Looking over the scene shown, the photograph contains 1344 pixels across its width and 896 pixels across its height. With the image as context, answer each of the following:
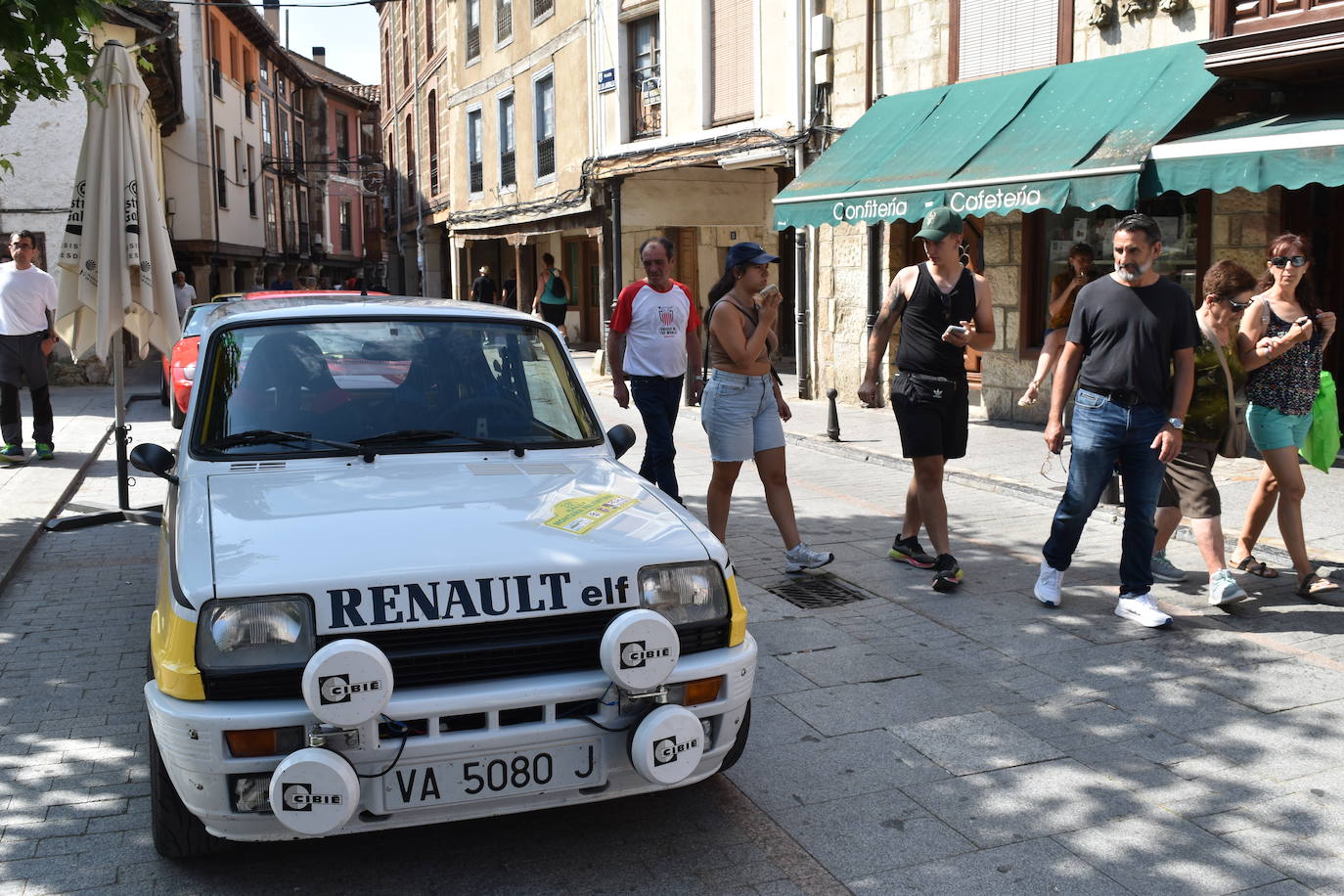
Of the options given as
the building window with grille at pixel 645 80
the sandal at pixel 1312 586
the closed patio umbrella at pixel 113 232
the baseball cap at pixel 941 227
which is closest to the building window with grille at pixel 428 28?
the building window with grille at pixel 645 80

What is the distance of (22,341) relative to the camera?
10766 mm

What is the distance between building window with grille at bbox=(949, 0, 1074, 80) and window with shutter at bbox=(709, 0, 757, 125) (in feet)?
13.5

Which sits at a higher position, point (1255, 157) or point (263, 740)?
point (1255, 157)

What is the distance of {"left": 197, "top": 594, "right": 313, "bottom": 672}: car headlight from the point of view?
10.4ft

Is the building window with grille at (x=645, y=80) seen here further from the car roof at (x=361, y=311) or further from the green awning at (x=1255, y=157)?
the car roof at (x=361, y=311)

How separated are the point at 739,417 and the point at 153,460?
10.5 ft

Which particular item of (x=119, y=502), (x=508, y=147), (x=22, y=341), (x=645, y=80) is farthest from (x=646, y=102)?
(x=119, y=502)

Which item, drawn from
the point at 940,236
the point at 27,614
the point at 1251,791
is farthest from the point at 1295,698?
the point at 27,614

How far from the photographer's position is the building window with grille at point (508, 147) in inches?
1091

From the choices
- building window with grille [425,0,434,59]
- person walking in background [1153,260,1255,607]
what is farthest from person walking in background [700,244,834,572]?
building window with grille [425,0,434,59]

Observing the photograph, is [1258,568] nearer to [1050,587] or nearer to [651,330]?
[1050,587]

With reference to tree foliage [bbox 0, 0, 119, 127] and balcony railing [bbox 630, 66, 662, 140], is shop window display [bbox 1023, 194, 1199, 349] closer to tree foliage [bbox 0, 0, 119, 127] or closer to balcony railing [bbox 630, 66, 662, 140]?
balcony railing [bbox 630, 66, 662, 140]

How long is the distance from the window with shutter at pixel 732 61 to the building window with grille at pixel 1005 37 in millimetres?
4111

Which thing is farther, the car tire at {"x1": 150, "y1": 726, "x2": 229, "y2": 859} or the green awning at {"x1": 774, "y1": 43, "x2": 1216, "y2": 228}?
the green awning at {"x1": 774, "y1": 43, "x2": 1216, "y2": 228}
